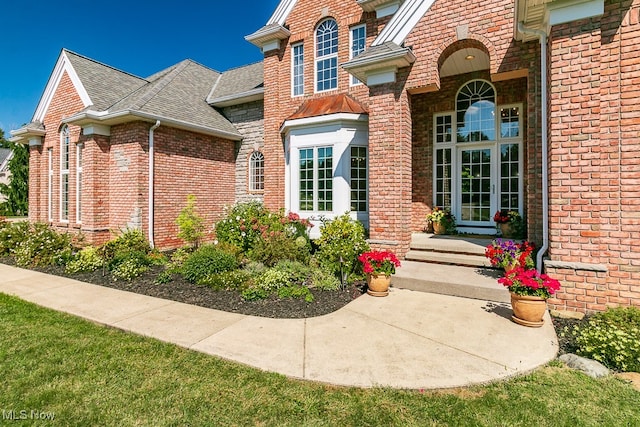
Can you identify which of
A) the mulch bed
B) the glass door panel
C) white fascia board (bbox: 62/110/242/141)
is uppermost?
white fascia board (bbox: 62/110/242/141)

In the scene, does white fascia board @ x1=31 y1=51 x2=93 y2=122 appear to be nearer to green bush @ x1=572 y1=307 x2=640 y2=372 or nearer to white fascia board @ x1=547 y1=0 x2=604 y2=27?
white fascia board @ x1=547 y1=0 x2=604 y2=27

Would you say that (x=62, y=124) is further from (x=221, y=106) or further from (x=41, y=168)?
(x=221, y=106)

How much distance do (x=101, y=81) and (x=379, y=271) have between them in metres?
12.8

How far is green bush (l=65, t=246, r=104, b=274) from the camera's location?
8.25 meters

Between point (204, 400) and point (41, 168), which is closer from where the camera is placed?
point (204, 400)

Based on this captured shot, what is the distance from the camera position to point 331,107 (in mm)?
9156

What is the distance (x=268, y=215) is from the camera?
9.19 meters

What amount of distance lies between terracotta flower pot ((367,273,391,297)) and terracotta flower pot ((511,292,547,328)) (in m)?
2.09

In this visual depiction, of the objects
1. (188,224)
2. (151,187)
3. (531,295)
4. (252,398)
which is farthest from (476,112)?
(151,187)

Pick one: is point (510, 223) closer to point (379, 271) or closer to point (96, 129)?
point (379, 271)

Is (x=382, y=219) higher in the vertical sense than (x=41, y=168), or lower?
lower

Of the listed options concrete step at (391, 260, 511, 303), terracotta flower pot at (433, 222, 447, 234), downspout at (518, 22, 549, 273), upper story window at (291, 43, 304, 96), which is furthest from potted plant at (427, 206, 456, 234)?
upper story window at (291, 43, 304, 96)

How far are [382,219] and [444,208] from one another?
3.00m

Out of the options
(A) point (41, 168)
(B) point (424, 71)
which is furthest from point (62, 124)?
(B) point (424, 71)
